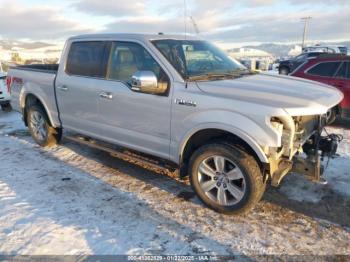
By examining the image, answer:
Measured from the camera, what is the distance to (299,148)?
377 centimetres

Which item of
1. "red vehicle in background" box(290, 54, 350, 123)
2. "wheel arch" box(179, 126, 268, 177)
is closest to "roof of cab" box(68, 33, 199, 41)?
"wheel arch" box(179, 126, 268, 177)

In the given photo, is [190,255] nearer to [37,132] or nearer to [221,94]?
[221,94]

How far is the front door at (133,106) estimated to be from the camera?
4207 mm

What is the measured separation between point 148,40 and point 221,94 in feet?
4.36

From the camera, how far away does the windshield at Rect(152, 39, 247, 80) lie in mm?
4250

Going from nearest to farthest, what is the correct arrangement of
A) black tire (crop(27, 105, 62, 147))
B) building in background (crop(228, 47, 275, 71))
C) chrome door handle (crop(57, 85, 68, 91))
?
chrome door handle (crop(57, 85, 68, 91))
black tire (crop(27, 105, 62, 147))
building in background (crop(228, 47, 275, 71))

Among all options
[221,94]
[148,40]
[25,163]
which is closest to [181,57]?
[148,40]

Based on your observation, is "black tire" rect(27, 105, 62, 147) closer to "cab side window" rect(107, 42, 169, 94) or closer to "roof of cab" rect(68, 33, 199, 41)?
"roof of cab" rect(68, 33, 199, 41)

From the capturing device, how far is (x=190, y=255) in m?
3.20

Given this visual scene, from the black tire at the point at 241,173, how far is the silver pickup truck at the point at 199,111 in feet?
0.04

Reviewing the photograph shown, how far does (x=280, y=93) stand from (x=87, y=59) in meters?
2.95

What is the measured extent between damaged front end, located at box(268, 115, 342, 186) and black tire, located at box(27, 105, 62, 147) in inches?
165

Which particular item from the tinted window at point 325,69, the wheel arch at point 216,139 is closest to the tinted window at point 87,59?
the wheel arch at point 216,139

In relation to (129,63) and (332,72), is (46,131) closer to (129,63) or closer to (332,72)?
(129,63)
